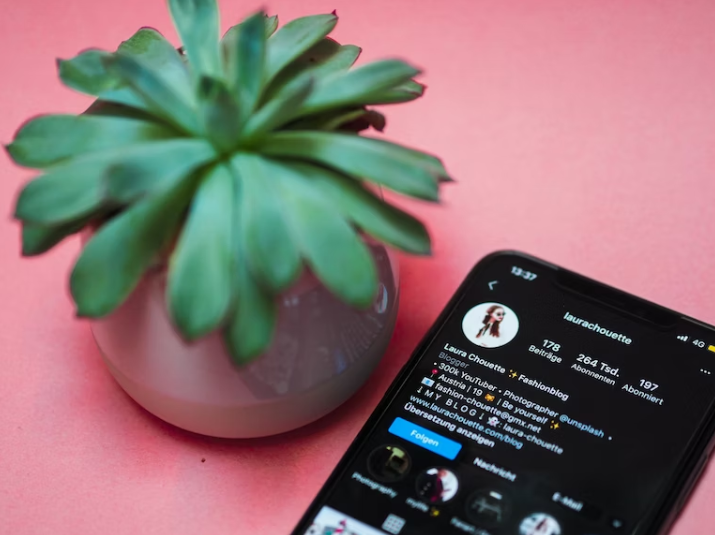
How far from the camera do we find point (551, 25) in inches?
29.0

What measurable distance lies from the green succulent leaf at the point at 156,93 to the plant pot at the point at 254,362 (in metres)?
0.07

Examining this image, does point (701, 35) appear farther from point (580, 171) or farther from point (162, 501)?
point (162, 501)

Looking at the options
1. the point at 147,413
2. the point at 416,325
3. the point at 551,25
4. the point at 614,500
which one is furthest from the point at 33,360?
the point at 551,25

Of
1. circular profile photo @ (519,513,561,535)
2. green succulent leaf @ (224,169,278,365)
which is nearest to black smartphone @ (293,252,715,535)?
circular profile photo @ (519,513,561,535)

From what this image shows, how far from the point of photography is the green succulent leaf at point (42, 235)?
42cm

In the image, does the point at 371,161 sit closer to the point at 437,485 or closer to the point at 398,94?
the point at 398,94

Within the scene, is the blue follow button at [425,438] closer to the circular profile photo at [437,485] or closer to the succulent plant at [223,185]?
the circular profile photo at [437,485]

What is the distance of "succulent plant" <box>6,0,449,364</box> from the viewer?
0.38m

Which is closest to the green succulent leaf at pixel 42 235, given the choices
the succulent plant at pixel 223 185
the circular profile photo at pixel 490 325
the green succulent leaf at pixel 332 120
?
the succulent plant at pixel 223 185

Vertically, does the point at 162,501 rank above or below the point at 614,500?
below

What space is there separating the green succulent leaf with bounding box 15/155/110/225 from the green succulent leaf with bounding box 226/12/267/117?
2.7 inches

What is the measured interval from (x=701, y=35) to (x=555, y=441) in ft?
1.30

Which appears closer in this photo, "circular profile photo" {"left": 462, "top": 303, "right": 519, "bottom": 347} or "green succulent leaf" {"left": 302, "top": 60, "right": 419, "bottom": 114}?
"green succulent leaf" {"left": 302, "top": 60, "right": 419, "bottom": 114}

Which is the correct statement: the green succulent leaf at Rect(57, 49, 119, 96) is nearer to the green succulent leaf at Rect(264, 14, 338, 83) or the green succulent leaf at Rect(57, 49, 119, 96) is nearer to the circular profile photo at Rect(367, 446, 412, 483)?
the green succulent leaf at Rect(264, 14, 338, 83)
